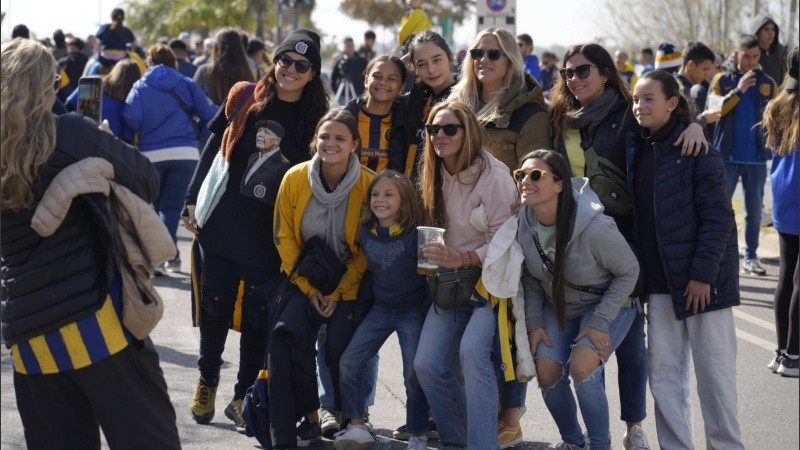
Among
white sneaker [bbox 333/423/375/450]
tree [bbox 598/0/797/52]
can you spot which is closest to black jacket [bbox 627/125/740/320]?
white sneaker [bbox 333/423/375/450]

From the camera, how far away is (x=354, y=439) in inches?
230

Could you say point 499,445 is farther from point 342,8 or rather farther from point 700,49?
point 342,8

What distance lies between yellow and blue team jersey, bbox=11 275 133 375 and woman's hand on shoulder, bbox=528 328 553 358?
1.98 metres

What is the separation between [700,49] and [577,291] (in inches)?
243

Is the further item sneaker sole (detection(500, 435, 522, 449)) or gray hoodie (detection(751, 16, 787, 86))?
gray hoodie (detection(751, 16, 787, 86))

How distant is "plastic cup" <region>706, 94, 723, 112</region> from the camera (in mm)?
10727

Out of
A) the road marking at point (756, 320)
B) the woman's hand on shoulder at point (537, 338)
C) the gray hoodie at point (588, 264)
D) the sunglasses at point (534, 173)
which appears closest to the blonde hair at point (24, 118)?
the sunglasses at point (534, 173)

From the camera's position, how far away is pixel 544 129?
5.84 metres

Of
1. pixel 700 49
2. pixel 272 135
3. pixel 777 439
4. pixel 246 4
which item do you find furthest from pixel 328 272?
pixel 246 4

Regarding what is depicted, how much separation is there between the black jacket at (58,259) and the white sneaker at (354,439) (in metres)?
1.96

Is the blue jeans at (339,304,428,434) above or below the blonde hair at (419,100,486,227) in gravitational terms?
below

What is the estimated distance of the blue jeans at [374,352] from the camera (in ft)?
19.0

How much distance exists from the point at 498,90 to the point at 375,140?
715mm

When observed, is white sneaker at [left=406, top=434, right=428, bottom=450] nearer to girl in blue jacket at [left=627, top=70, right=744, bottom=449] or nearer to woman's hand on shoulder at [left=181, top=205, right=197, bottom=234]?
girl in blue jacket at [left=627, top=70, right=744, bottom=449]
